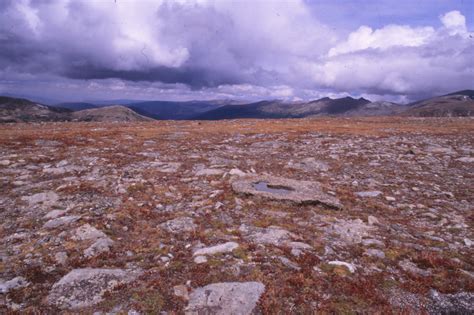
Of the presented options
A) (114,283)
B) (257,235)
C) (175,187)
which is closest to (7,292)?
(114,283)

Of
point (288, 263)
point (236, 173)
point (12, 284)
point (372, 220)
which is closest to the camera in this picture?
point (12, 284)

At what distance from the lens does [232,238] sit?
8.83 m

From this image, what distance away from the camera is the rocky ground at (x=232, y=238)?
6262mm

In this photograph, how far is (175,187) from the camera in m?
13.6

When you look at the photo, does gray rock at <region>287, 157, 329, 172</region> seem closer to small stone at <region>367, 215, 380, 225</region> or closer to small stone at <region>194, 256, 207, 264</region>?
small stone at <region>367, 215, 380, 225</region>

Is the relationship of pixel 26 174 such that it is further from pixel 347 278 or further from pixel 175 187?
pixel 347 278

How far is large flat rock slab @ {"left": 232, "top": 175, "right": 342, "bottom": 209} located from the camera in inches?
455

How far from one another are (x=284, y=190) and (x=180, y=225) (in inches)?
189

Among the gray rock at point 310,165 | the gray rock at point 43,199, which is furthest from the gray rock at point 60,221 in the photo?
the gray rock at point 310,165

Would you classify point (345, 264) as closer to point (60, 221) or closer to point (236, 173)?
point (60, 221)

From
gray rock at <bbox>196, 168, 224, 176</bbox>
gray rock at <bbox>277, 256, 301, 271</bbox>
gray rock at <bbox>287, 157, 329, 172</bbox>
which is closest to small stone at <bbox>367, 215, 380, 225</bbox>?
gray rock at <bbox>277, 256, 301, 271</bbox>

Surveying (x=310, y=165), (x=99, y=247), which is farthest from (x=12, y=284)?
(x=310, y=165)

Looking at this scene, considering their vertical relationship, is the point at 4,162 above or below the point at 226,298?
above

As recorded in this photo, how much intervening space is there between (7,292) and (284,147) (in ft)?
69.3
